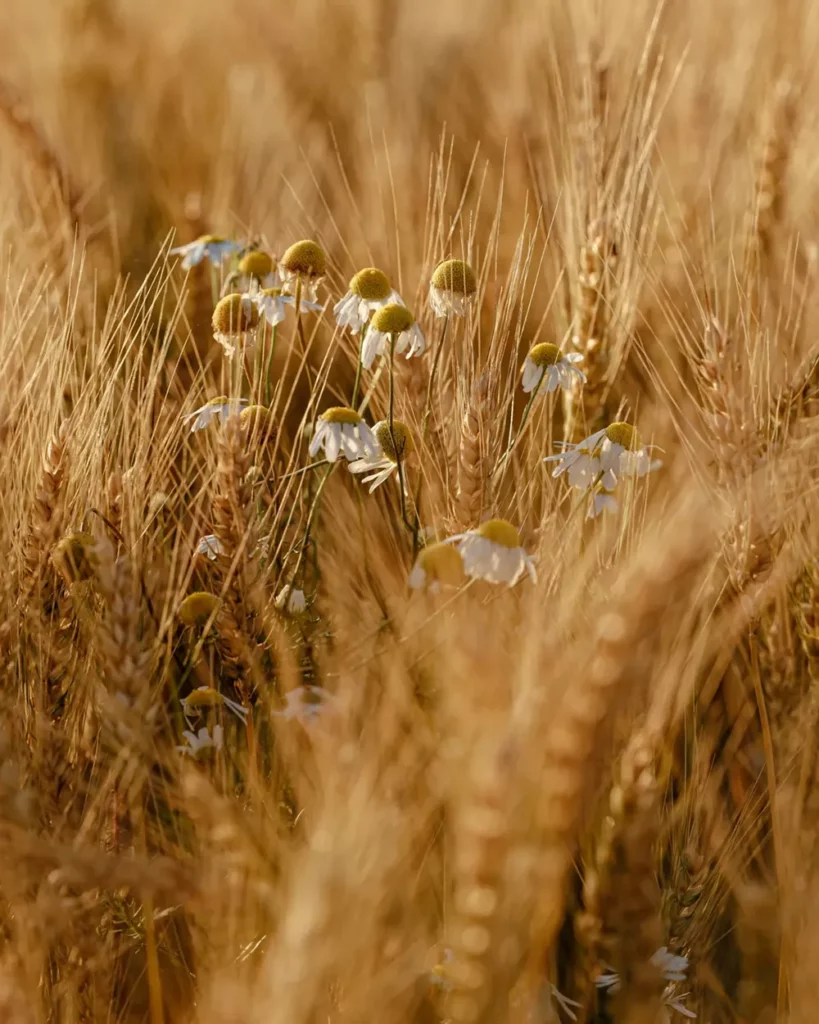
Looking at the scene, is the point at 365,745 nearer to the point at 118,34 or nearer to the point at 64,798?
the point at 64,798

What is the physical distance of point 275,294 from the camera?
1.14 meters

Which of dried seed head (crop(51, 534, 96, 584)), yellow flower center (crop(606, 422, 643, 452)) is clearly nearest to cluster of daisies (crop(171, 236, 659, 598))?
yellow flower center (crop(606, 422, 643, 452))

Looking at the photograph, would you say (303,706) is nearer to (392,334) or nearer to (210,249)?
(392,334)

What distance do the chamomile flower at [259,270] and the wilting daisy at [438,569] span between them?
523 millimetres

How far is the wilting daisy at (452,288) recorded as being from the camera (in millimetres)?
1045

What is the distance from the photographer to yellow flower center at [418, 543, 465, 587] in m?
0.79

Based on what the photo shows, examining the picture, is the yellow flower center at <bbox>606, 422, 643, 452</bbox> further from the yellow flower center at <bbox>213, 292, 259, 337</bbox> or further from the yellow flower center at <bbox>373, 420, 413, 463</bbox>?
the yellow flower center at <bbox>213, 292, 259, 337</bbox>

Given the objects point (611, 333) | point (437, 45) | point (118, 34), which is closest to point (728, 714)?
point (611, 333)

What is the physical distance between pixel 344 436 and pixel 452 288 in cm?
22

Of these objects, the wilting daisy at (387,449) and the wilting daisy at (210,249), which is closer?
the wilting daisy at (387,449)

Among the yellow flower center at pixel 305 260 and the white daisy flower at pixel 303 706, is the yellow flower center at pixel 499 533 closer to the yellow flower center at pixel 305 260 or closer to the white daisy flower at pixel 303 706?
the white daisy flower at pixel 303 706

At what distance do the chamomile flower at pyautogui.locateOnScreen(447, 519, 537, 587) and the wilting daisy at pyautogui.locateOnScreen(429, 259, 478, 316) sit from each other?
309 millimetres

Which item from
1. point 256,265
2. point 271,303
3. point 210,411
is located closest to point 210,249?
point 256,265

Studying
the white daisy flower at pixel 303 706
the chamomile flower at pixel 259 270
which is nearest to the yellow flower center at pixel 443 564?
the white daisy flower at pixel 303 706
